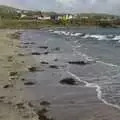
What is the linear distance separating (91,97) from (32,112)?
11.5 ft

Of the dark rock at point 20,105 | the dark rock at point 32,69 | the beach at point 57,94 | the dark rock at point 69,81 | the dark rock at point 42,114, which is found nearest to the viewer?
the dark rock at point 42,114

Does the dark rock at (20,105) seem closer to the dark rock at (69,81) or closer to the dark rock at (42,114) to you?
the dark rock at (42,114)

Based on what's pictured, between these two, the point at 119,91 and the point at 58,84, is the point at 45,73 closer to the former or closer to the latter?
the point at 58,84

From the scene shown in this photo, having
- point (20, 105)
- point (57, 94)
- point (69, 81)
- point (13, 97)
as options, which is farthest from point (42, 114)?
point (69, 81)

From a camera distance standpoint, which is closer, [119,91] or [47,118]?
[47,118]

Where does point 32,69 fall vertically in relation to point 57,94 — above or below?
below

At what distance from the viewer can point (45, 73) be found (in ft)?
74.0

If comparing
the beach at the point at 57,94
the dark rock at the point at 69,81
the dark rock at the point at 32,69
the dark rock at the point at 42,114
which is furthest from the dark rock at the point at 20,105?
the dark rock at the point at 32,69

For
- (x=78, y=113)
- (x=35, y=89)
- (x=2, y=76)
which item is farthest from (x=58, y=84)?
(x=78, y=113)

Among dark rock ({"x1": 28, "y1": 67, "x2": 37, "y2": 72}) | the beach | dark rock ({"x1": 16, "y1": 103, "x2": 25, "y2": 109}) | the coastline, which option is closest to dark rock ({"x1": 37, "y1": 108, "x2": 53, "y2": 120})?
the beach

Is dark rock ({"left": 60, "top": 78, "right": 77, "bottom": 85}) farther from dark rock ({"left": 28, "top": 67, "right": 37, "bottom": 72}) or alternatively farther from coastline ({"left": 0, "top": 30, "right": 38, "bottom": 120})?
dark rock ({"left": 28, "top": 67, "right": 37, "bottom": 72})

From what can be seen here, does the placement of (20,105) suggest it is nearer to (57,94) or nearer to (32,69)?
(57,94)

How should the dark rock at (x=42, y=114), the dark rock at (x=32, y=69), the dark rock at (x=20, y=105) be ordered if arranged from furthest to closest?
1. the dark rock at (x=32, y=69)
2. the dark rock at (x=20, y=105)
3. the dark rock at (x=42, y=114)

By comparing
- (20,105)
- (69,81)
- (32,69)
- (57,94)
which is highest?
(20,105)
